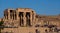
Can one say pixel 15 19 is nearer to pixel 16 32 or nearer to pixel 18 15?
pixel 18 15

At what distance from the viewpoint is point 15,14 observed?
4625 centimetres

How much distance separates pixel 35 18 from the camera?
157 feet

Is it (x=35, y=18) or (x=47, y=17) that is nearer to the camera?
(x=35, y=18)

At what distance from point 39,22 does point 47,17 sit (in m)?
5.75

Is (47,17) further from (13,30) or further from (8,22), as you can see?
(13,30)

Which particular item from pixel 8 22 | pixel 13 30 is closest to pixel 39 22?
pixel 8 22

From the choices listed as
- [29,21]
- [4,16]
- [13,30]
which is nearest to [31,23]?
[29,21]

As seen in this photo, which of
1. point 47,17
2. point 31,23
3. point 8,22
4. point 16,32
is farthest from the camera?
point 47,17

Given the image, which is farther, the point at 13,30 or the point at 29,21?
the point at 29,21

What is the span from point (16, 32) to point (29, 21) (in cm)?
1514

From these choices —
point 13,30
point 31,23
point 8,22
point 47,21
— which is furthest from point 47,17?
point 13,30

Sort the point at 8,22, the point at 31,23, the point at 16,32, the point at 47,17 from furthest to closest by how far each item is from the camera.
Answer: the point at 47,17
the point at 31,23
the point at 8,22
the point at 16,32

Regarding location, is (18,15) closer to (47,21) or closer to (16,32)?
(47,21)

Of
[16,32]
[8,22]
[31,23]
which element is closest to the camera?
[16,32]
